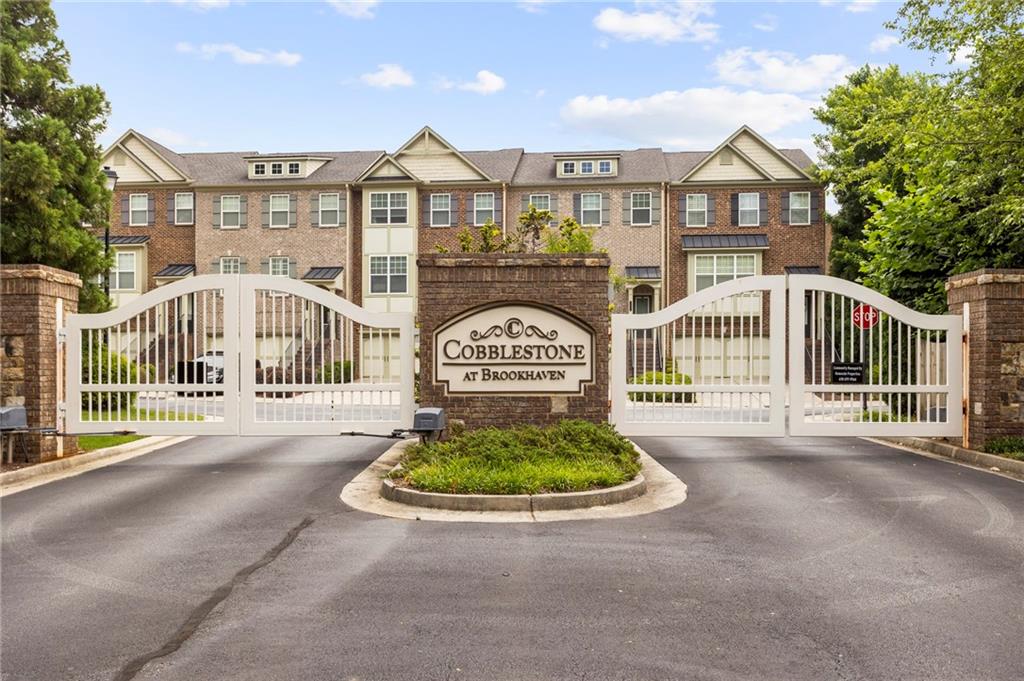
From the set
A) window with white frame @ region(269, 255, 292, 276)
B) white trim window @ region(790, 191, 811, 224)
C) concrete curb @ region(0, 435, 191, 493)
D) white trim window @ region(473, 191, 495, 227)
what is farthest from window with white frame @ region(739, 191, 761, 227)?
concrete curb @ region(0, 435, 191, 493)

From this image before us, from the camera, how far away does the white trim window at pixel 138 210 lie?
1650 inches

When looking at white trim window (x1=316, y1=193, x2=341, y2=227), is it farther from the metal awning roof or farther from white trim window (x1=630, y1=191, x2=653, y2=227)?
the metal awning roof

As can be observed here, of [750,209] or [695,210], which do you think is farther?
[695,210]

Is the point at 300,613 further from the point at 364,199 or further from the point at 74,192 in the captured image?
the point at 364,199

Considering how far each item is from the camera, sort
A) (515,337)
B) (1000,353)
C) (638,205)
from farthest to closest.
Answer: (638,205), (1000,353), (515,337)

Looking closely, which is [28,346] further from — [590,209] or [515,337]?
[590,209]

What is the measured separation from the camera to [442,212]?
4078 centimetres

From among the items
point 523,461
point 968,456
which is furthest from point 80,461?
point 968,456

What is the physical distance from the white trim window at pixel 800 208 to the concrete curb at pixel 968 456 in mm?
26681

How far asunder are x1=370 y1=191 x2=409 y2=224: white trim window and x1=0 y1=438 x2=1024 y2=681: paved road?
31.8 metres

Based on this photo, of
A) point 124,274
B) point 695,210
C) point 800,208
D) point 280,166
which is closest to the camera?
point 800,208

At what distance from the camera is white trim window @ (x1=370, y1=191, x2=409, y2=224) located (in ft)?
133

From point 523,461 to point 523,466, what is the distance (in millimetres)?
266

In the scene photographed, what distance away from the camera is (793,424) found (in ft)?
39.2
